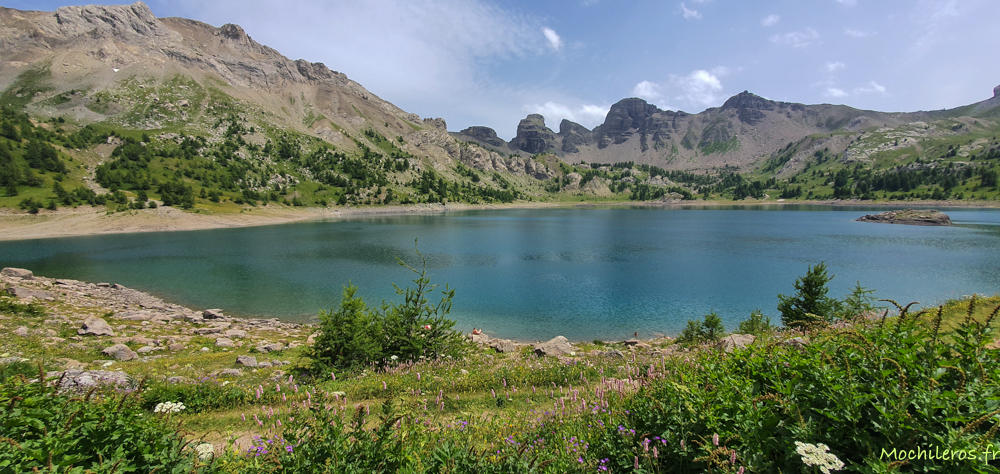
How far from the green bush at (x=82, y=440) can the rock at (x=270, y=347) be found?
41.3 ft

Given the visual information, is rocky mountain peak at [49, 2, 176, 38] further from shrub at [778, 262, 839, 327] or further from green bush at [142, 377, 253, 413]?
shrub at [778, 262, 839, 327]

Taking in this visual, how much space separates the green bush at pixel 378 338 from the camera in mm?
11508

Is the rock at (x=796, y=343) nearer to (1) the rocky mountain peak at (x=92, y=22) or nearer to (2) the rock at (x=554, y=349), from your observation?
(2) the rock at (x=554, y=349)

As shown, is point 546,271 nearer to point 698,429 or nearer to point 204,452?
point 698,429

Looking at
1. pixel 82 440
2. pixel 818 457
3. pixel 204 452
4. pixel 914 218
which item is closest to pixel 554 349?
pixel 204 452

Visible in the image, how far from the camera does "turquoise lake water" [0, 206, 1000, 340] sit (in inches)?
1091

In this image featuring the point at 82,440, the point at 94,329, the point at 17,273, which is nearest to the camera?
the point at 82,440

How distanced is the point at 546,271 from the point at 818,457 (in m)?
39.6

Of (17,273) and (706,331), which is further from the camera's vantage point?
(17,273)

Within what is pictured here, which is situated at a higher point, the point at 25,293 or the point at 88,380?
the point at 88,380

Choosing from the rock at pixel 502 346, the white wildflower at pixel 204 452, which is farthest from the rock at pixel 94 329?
the white wildflower at pixel 204 452

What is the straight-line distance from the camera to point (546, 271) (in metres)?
42.5

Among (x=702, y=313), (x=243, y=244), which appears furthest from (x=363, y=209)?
(x=702, y=313)

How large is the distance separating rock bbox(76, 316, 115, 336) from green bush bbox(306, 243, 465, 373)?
1103 centimetres
